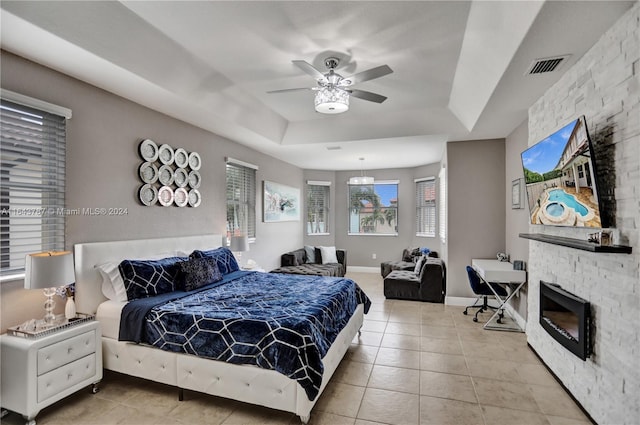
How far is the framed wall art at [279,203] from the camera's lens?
624 centimetres

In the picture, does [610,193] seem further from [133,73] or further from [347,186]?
[347,186]

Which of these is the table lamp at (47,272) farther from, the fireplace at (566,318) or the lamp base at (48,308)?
the fireplace at (566,318)

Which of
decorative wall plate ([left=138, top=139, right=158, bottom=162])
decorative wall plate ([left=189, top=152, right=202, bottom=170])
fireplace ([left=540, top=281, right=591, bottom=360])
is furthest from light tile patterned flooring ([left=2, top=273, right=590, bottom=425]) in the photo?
decorative wall plate ([left=189, top=152, right=202, bottom=170])

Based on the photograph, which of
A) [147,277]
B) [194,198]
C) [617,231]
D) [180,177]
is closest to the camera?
[617,231]

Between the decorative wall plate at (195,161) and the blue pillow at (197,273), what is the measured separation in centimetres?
134

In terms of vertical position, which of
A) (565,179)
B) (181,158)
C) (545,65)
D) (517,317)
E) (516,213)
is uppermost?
(545,65)

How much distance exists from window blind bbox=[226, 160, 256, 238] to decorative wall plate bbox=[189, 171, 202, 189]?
736mm

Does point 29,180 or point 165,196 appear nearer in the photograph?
point 29,180

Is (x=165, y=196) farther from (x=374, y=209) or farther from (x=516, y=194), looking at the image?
(x=374, y=209)

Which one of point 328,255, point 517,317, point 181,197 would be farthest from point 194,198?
point 517,317

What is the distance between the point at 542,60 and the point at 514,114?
1472 mm

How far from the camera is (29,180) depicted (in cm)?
262

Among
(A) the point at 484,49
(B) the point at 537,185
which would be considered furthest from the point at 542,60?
(B) the point at 537,185

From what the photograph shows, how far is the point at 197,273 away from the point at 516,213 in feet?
13.9
